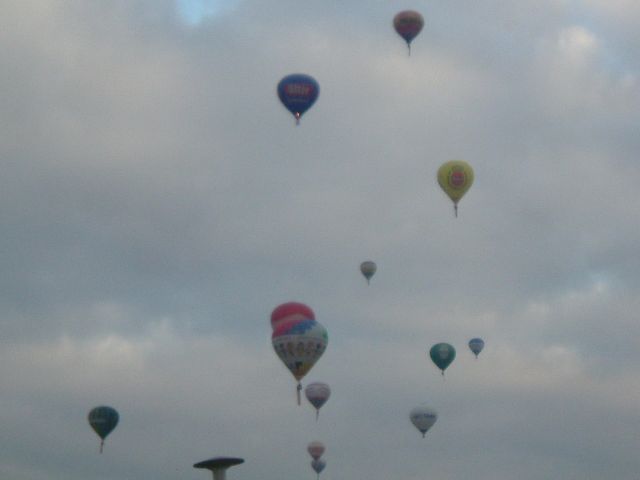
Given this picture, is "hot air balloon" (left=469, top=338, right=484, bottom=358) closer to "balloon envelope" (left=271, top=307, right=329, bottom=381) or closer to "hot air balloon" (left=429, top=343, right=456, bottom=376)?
"hot air balloon" (left=429, top=343, right=456, bottom=376)

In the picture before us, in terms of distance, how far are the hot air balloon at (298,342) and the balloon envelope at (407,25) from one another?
74.5ft

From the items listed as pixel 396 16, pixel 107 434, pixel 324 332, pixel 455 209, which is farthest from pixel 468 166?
pixel 107 434

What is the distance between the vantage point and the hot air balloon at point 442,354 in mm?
107500

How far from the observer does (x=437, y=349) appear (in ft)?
356

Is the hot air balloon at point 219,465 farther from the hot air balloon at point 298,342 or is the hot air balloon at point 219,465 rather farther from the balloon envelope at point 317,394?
the balloon envelope at point 317,394

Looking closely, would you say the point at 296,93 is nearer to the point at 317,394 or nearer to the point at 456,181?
the point at 456,181

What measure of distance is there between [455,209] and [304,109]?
12.8m

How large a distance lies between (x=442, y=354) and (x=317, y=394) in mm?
9760

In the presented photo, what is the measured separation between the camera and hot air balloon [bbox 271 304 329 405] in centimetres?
8725

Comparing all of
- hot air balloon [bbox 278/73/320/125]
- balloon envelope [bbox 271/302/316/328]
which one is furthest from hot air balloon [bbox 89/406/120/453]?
hot air balloon [bbox 278/73/320/125]

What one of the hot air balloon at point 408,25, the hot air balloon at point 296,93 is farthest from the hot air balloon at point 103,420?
the hot air balloon at point 408,25

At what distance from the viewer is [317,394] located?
106500mm

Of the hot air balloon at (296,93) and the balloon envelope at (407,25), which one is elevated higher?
the balloon envelope at (407,25)

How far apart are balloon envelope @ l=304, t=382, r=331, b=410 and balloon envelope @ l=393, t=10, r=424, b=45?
26.0 meters
